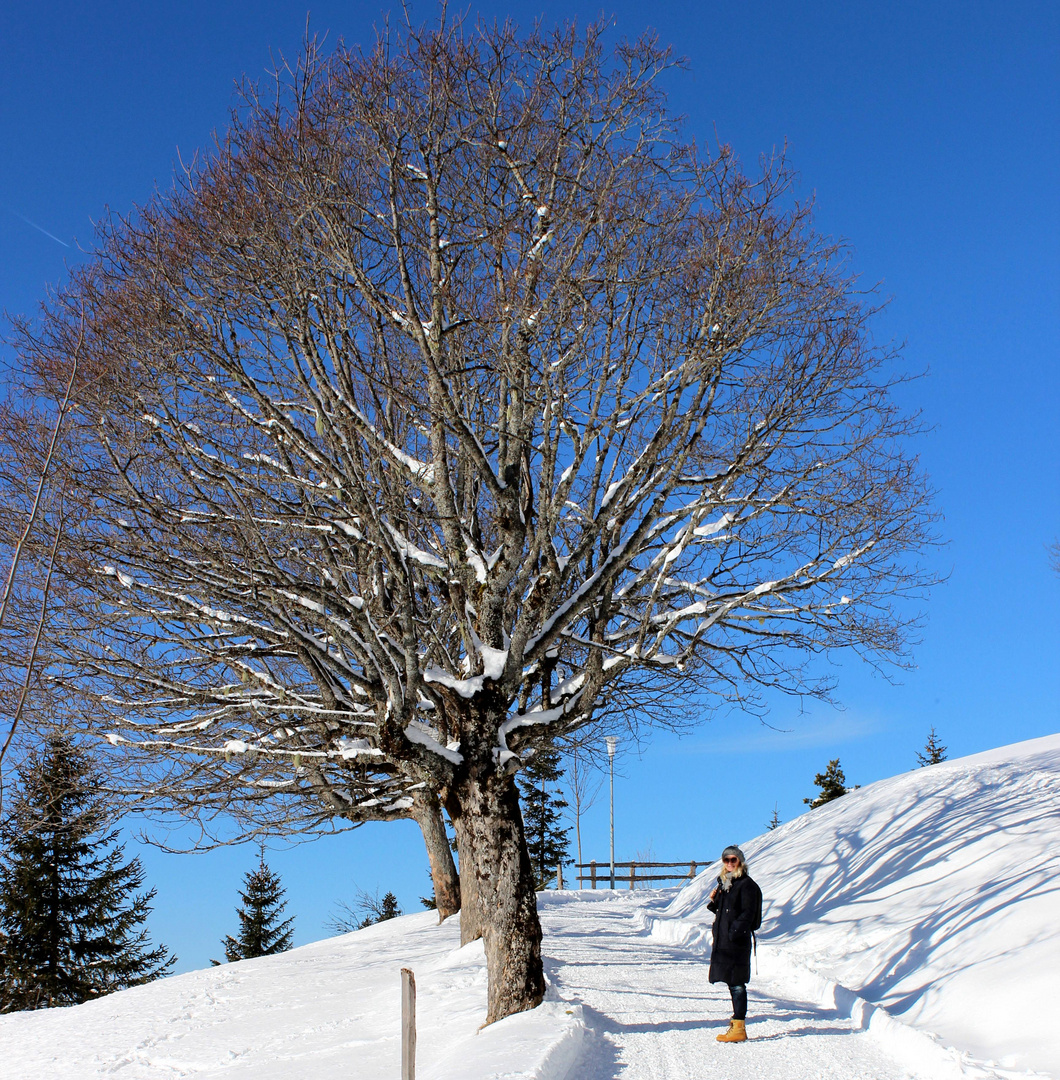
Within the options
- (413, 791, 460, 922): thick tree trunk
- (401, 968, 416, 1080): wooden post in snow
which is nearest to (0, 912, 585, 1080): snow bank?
(401, 968, 416, 1080): wooden post in snow

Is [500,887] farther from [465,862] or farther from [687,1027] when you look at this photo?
[687,1027]

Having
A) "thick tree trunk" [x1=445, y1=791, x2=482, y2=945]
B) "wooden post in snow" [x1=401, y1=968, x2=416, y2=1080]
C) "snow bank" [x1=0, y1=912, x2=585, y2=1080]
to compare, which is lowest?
"snow bank" [x1=0, y1=912, x2=585, y2=1080]

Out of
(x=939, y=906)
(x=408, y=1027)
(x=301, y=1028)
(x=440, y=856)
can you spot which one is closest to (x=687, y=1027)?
(x=939, y=906)

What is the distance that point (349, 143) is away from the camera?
25.7 feet

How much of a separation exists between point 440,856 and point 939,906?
8.71 metres

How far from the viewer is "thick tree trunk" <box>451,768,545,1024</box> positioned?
718 centimetres

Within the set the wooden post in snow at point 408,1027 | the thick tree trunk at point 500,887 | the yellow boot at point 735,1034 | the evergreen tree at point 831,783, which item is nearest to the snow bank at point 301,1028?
the thick tree trunk at point 500,887

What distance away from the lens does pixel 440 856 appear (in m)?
14.6

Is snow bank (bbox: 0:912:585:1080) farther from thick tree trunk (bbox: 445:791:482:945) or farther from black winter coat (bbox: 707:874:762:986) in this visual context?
black winter coat (bbox: 707:874:762:986)

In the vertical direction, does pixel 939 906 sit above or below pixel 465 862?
below

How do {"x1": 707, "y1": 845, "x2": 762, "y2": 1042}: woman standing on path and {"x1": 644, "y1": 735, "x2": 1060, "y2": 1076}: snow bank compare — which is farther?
{"x1": 707, "y1": 845, "x2": 762, "y2": 1042}: woman standing on path

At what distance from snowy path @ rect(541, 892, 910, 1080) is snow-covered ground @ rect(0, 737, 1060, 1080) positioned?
0.03 metres

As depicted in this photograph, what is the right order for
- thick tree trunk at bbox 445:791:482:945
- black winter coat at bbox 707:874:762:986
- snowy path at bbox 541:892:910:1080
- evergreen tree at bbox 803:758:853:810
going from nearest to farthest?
snowy path at bbox 541:892:910:1080, black winter coat at bbox 707:874:762:986, thick tree trunk at bbox 445:791:482:945, evergreen tree at bbox 803:758:853:810

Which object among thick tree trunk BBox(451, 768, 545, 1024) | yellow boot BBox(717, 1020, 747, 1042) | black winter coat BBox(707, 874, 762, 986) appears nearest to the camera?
yellow boot BBox(717, 1020, 747, 1042)
